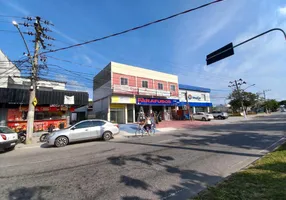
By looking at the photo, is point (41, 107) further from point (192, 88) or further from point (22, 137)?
point (192, 88)

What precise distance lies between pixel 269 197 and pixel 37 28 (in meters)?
16.3

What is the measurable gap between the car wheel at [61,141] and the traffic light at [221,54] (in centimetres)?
1067

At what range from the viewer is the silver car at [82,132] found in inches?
412

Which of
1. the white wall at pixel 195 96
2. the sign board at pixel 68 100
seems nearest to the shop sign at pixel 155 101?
the white wall at pixel 195 96

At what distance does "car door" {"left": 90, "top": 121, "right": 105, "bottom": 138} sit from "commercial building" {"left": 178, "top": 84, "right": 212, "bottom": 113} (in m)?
23.1

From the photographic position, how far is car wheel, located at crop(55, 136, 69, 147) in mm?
10398

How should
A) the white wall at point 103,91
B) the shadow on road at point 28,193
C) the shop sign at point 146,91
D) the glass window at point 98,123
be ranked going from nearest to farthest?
the shadow on road at point 28,193, the glass window at point 98,123, the white wall at point 103,91, the shop sign at point 146,91

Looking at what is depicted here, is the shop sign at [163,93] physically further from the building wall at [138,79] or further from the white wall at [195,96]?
the white wall at [195,96]

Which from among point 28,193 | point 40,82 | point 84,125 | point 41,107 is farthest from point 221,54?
point 40,82

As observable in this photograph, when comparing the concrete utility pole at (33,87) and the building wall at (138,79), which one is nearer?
the concrete utility pole at (33,87)

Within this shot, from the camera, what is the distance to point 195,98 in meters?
36.6

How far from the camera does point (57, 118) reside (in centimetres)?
1842

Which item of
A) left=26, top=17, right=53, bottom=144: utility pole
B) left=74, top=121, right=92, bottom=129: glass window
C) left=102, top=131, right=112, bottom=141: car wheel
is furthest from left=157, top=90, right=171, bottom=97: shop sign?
left=26, top=17, right=53, bottom=144: utility pole

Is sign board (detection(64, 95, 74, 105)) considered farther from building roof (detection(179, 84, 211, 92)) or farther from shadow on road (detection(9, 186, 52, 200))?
building roof (detection(179, 84, 211, 92))
